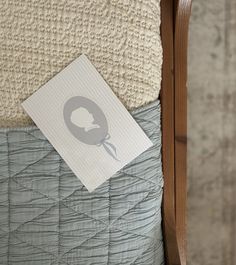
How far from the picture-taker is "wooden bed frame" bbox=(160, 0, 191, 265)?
94 centimetres

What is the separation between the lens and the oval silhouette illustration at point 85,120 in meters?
0.89

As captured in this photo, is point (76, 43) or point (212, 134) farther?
point (212, 134)

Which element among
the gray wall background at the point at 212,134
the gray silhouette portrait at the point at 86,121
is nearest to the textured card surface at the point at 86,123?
the gray silhouette portrait at the point at 86,121

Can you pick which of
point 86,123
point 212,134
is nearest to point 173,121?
point 86,123

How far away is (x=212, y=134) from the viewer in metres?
1.27

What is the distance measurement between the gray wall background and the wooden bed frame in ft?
0.97

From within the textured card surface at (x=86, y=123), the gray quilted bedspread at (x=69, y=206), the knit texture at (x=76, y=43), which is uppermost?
the knit texture at (x=76, y=43)

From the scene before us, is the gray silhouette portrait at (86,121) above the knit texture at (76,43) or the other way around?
the other way around

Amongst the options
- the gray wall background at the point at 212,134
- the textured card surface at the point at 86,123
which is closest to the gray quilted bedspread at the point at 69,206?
the textured card surface at the point at 86,123

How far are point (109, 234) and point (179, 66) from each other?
0.39 m

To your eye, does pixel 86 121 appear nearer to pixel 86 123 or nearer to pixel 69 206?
pixel 86 123

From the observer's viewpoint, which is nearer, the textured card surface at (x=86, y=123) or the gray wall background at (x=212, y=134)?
the textured card surface at (x=86, y=123)

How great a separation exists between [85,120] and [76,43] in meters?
0.16

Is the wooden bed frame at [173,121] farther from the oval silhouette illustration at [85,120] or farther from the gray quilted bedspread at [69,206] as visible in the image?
the oval silhouette illustration at [85,120]
